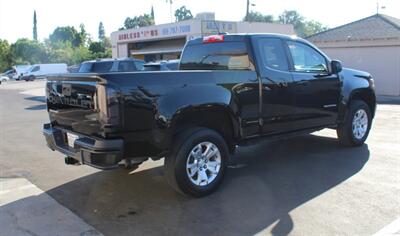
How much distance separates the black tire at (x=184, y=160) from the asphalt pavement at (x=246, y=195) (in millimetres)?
144

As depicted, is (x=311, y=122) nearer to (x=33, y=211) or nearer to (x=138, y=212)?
(x=138, y=212)

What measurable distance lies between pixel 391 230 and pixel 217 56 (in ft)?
11.2

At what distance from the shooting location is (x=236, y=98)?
5500mm

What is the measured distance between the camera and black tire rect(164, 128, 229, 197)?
495 cm

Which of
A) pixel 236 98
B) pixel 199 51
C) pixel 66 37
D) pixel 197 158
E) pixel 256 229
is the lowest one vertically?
pixel 256 229

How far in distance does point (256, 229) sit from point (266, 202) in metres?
0.76

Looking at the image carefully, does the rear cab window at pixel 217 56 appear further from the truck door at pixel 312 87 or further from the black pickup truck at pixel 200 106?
the truck door at pixel 312 87

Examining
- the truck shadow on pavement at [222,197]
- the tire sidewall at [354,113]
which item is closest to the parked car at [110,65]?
the tire sidewall at [354,113]

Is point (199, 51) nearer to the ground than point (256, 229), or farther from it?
farther from it

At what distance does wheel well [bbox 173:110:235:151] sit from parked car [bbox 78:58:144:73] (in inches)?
402

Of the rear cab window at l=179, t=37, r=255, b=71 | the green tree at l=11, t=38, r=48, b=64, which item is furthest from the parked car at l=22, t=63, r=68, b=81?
the rear cab window at l=179, t=37, r=255, b=71

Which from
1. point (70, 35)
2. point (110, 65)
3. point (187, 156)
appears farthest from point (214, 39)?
point (70, 35)

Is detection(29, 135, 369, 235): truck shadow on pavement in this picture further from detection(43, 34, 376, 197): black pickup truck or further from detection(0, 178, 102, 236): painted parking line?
detection(43, 34, 376, 197): black pickup truck

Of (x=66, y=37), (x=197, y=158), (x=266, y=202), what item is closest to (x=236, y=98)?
(x=197, y=158)
